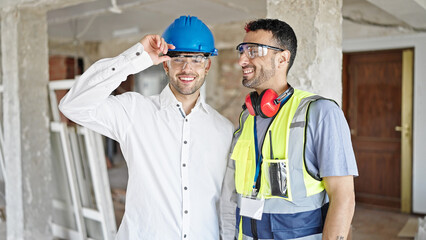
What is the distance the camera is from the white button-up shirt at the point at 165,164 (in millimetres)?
1936

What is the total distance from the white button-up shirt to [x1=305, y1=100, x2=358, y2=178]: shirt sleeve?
0.58 metres

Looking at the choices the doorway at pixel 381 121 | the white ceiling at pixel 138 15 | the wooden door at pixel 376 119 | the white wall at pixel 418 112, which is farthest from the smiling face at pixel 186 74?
→ the wooden door at pixel 376 119

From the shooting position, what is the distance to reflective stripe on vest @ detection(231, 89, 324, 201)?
5.35 ft

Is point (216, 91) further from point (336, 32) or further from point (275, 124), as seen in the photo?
point (275, 124)

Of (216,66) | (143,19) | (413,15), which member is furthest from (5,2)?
(413,15)

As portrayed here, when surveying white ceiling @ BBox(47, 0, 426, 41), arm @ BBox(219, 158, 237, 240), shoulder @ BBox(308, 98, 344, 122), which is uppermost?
white ceiling @ BBox(47, 0, 426, 41)

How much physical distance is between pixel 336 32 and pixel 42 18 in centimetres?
290

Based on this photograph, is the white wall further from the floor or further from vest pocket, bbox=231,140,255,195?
vest pocket, bbox=231,140,255,195

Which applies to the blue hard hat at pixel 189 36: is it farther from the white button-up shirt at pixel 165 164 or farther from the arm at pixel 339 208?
the arm at pixel 339 208

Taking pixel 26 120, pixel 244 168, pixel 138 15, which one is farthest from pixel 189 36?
pixel 138 15

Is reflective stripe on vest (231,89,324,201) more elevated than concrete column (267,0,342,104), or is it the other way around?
concrete column (267,0,342,104)

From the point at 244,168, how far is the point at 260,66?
0.47 m

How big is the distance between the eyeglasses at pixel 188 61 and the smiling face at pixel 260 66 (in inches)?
11.4

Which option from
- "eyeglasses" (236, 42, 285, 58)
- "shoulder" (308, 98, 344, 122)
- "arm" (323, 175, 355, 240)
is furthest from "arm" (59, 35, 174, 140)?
"arm" (323, 175, 355, 240)
